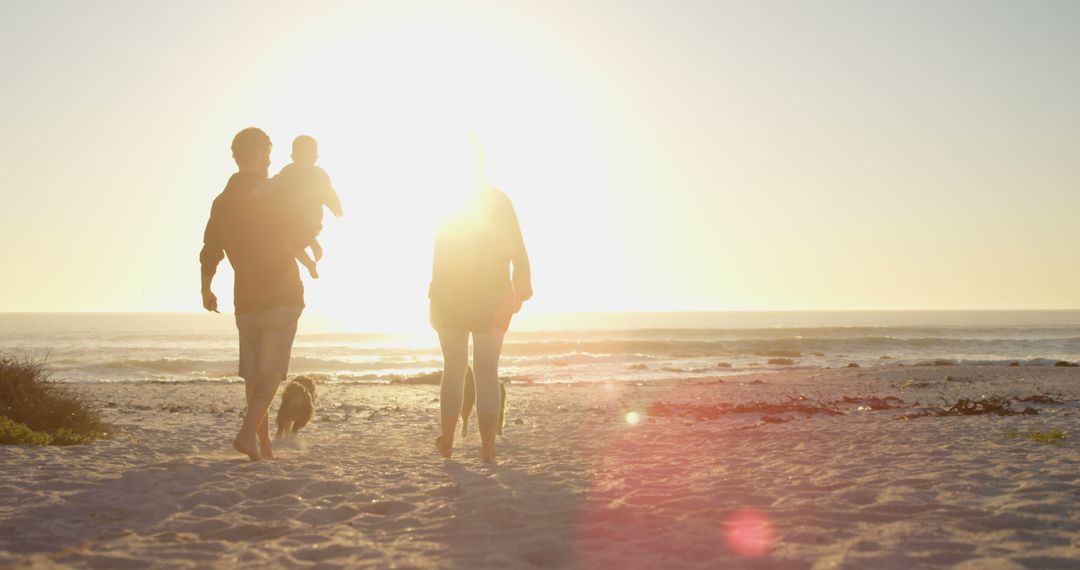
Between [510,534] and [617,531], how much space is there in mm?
481

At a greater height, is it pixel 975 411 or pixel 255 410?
pixel 255 410

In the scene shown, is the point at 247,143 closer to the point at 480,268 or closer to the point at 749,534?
the point at 480,268

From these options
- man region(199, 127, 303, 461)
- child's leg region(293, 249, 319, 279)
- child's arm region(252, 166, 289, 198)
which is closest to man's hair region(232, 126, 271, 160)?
man region(199, 127, 303, 461)

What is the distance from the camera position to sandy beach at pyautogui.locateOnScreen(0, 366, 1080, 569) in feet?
10.2

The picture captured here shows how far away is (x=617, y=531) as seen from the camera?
137 inches

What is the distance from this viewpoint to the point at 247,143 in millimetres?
5219

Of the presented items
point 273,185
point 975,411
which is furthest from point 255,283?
point 975,411

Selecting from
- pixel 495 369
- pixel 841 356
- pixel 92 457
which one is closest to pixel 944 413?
pixel 495 369

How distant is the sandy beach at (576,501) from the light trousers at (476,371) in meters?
0.42

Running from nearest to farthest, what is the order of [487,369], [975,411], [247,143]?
[247,143]
[487,369]
[975,411]

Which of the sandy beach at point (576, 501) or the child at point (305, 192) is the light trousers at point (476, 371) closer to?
the sandy beach at point (576, 501)

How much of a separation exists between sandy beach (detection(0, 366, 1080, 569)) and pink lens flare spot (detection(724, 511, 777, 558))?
13 millimetres

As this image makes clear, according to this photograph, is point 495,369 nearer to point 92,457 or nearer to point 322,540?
point 322,540

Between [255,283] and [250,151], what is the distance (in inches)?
36.9
